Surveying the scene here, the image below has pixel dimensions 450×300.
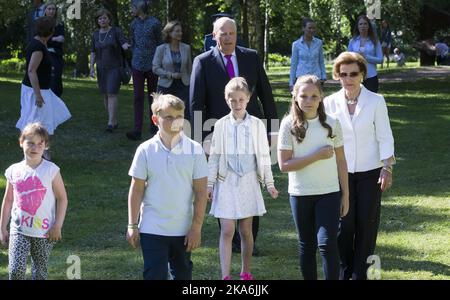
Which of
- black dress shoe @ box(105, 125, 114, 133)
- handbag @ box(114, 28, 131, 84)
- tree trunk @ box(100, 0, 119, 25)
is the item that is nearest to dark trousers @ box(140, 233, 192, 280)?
handbag @ box(114, 28, 131, 84)

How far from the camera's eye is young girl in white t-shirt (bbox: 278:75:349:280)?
6543mm

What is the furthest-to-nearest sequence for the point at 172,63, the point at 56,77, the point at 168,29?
the point at 56,77 → the point at 172,63 → the point at 168,29

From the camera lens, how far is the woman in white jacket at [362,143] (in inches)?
279

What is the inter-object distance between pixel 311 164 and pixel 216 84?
164 centimetres

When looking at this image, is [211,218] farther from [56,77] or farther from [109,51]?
[109,51]

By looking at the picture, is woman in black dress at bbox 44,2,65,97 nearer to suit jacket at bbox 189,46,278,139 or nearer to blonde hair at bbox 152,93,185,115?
suit jacket at bbox 189,46,278,139

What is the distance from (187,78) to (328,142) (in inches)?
286

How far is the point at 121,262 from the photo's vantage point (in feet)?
26.5

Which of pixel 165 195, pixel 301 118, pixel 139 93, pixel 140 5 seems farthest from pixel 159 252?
pixel 140 5

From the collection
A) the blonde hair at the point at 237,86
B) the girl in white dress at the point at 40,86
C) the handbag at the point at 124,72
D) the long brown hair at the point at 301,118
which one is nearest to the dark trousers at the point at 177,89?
the handbag at the point at 124,72

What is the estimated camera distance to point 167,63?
13.6 meters
